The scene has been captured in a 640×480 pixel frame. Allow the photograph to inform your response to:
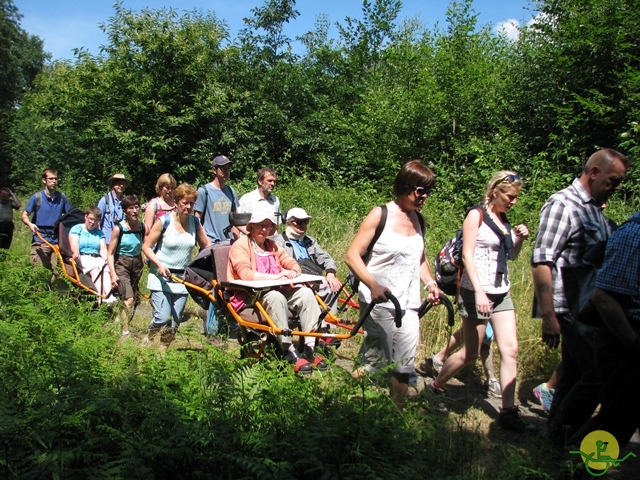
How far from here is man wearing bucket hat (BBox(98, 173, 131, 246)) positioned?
26.6 ft

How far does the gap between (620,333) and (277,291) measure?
284cm

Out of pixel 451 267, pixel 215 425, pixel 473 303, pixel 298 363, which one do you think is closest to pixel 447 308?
pixel 473 303

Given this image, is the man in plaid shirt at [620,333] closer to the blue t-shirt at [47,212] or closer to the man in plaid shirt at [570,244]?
the man in plaid shirt at [570,244]

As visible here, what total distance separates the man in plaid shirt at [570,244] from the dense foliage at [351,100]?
7.63 m

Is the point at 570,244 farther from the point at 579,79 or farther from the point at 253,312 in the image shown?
the point at 579,79

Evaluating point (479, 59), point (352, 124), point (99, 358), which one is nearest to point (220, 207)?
point (99, 358)

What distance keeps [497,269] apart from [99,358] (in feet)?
10.2

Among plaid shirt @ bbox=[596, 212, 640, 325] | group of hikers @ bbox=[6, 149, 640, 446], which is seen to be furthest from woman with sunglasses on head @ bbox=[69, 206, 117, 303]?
plaid shirt @ bbox=[596, 212, 640, 325]

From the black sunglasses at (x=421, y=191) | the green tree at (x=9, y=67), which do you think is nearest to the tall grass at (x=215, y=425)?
the black sunglasses at (x=421, y=191)

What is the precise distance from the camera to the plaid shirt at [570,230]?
12.4 ft

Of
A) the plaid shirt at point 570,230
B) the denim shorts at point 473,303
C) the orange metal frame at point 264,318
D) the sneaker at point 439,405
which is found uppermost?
the plaid shirt at point 570,230

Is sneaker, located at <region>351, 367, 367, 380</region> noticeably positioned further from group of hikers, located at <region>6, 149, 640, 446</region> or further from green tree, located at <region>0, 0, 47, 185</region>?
green tree, located at <region>0, 0, 47, 185</region>

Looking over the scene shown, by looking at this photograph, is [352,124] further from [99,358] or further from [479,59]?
[99,358]

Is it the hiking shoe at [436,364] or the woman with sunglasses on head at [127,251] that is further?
the woman with sunglasses on head at [127,251]
